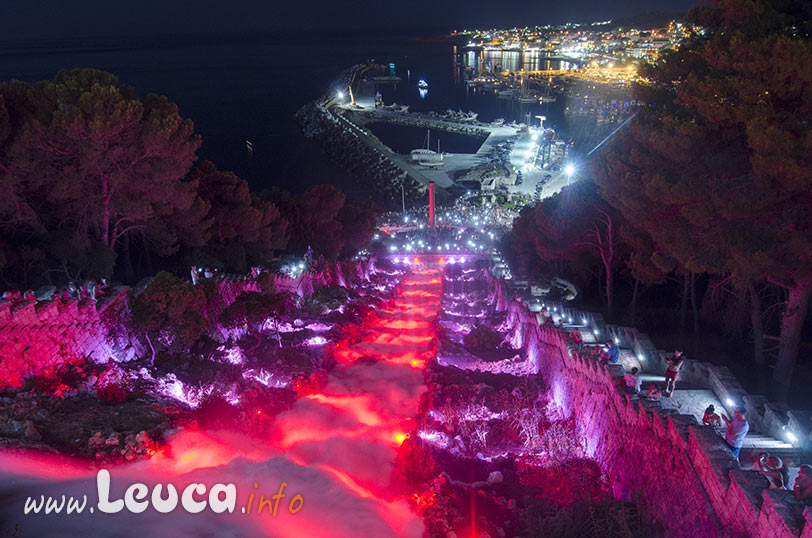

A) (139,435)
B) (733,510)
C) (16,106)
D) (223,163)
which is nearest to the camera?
(733,510)

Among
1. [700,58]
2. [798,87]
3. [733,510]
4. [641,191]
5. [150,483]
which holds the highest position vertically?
[700,58]

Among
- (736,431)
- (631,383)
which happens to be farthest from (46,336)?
(736,431)

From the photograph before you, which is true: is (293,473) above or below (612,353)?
below

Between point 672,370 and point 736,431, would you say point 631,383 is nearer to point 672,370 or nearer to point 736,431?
point 672,370

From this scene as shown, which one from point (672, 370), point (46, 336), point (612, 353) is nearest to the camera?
point (672, 370)

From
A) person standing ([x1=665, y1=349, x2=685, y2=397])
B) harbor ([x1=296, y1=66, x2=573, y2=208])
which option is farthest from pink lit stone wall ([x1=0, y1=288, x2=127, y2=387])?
harbor ([x1=296, y1=66, x2=573, y2=208])

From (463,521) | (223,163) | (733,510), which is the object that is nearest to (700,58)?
(733,510)

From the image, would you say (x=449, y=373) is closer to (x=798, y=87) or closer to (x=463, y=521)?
(x=463, y=521)
